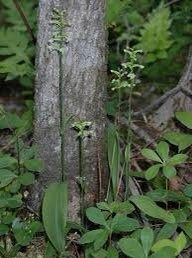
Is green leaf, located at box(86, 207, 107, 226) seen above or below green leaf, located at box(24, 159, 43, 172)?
below

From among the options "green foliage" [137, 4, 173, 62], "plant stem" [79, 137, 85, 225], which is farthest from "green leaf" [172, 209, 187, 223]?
"green foliage" [137, 4, 173, 62]

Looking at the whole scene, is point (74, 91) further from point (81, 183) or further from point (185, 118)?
point (185, 118)

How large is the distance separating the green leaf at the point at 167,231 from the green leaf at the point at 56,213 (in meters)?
0.36

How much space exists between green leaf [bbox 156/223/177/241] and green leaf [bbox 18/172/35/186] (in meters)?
0.54

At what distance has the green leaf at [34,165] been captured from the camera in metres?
1.93

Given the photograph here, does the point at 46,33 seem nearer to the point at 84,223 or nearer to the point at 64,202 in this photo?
the point at 64,202

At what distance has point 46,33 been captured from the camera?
181cm

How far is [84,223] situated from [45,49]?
747mm

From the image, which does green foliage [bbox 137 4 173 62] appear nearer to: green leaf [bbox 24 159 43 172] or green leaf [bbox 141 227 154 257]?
green leaf [bbox 24 159 43 172]

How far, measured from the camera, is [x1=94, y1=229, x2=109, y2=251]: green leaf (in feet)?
5.60

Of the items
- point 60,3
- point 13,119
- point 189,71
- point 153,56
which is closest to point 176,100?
point 189,71

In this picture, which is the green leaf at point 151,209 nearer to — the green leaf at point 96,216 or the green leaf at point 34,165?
the green leaf at point 96,216

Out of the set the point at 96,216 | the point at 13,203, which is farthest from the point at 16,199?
the point at 96,216

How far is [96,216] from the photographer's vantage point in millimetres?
1778
